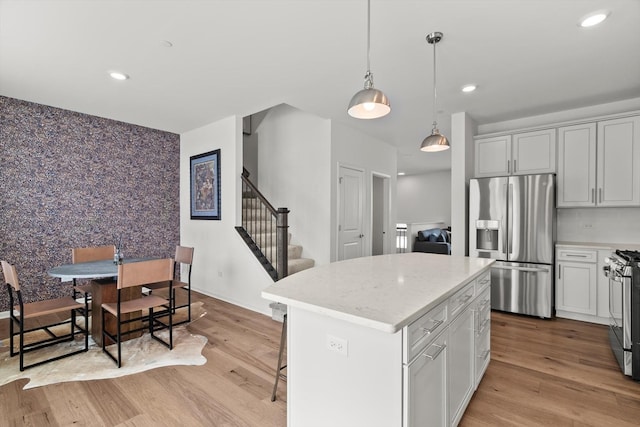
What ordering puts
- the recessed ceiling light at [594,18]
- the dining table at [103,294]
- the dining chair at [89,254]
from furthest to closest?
the dining chair at [89,254] → the dining table at [103,294] → the recessed ceiling light at [594,18]

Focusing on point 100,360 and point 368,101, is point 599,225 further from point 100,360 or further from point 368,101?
point 100,360

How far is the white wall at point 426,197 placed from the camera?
999cm

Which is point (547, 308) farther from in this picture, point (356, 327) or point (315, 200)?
point (356, 327)

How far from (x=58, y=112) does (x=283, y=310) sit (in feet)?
14.3

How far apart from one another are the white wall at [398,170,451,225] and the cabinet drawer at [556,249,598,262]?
A: 20.1 feet

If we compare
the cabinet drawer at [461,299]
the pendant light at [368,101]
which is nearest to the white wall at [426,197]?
the cabinet drawer at [461,299]

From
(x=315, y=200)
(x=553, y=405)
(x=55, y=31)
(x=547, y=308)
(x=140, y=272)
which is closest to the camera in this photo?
(x=553, y=405)

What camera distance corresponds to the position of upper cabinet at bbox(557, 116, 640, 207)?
3609 mm

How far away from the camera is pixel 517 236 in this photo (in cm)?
396

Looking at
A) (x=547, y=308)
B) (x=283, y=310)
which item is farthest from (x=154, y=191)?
(x=547, y=308)

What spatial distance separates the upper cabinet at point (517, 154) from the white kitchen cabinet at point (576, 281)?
1137mm

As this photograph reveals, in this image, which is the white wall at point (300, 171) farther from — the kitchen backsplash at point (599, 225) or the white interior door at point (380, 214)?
the kitchen backsplash at point (599, 225)

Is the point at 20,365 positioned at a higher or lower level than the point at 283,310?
lower

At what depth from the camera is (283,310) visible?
2.29 metres
